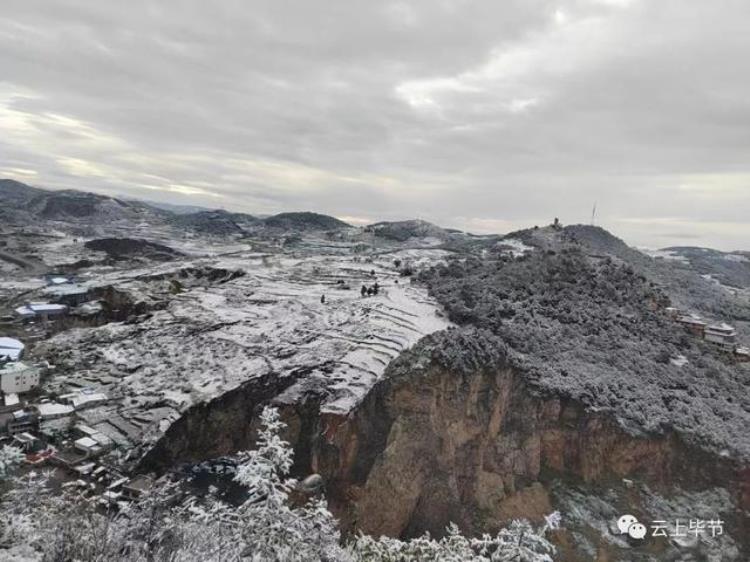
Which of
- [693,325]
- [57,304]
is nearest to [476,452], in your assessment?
[693,325]

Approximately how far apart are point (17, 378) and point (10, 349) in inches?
304

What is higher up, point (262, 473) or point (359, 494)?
point (262, 473)

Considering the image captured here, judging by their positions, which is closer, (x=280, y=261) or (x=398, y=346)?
(x=398, y=346)

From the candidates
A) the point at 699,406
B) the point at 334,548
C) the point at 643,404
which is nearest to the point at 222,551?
the point at 334,548

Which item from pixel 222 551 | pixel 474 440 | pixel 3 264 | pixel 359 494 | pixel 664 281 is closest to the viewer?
pixel 222 551

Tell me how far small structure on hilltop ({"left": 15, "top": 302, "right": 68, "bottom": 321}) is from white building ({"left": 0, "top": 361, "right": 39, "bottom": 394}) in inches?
687

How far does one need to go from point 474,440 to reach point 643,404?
1049 cm

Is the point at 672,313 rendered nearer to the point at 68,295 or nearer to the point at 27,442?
the point at 27,442

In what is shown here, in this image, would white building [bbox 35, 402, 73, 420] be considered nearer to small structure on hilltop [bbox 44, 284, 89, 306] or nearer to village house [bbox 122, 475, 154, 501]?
village house [bbox 122, 475, 154, 501]

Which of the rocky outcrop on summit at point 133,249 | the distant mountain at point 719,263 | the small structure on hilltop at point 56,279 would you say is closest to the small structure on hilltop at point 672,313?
the distant mountain at point 719,263

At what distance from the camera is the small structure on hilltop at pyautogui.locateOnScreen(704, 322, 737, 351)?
37875mm

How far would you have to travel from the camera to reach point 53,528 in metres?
8.17

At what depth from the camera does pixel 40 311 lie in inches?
1634

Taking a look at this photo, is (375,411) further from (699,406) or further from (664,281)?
(664,281)
